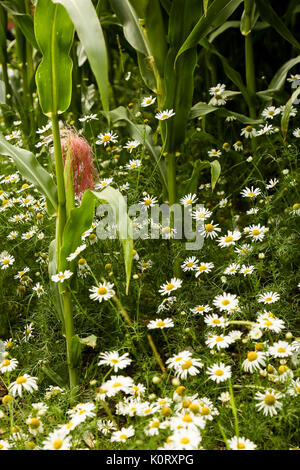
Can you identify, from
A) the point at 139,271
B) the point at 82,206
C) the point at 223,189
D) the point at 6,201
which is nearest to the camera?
the point at 82,206

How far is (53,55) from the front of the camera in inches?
Result: 55.6

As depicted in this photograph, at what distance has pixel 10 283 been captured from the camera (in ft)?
6.37

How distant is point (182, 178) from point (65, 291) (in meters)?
1.04

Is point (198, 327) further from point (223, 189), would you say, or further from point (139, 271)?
point (223, 189)

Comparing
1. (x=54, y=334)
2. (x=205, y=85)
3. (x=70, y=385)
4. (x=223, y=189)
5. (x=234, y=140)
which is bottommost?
(x=70, y=385)

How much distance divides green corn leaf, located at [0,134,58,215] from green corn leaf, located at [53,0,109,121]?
385 mm

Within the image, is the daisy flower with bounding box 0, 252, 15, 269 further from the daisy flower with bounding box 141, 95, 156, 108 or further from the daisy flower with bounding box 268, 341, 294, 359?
the daisy flower with bounding box 268, 341, 294, 359

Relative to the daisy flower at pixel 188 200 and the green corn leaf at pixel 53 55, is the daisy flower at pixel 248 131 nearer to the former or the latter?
the daisy flower at pixel 188 200

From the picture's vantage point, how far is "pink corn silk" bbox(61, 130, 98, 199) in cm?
180

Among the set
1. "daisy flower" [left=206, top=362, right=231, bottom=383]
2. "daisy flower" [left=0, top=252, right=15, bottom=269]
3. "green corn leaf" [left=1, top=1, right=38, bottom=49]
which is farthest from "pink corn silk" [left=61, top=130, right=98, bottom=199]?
"daisy flower" [left=206, top=362, right=231, bottom=383]

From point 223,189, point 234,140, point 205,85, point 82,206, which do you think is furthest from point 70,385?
point 205,85

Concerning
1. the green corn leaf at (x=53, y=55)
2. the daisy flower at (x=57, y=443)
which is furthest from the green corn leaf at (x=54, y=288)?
the daisy flower at (x=57, y=443)

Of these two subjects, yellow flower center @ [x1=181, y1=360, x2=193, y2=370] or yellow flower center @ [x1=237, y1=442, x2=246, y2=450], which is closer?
yellow flower center @ [x1=237, y1=442, x2=246, y2=450]

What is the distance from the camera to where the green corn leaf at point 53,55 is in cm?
138
